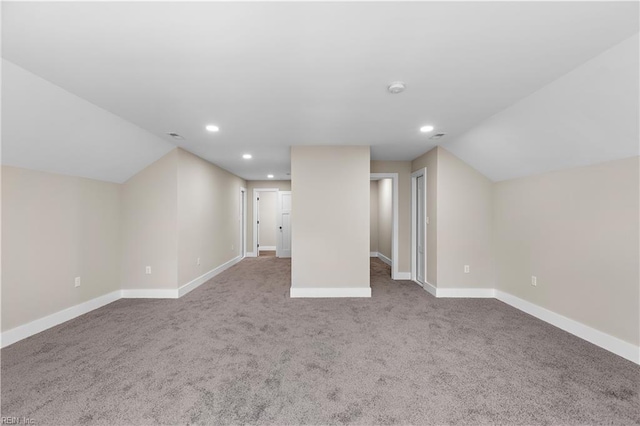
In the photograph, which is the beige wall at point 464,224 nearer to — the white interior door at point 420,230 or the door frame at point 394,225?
the white interior door at point 420,230

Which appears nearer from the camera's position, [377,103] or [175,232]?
[377,103]

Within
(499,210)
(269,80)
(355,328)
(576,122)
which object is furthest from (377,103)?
(499,210)

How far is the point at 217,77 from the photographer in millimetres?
1989

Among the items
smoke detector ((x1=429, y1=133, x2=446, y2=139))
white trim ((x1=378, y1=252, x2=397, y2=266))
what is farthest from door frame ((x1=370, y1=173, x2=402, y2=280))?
smoke detector ((x1=429, y1=133, x2=446, y2=139))

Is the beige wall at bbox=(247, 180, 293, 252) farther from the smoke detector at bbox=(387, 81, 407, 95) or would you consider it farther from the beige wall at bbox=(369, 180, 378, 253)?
the smoke detector at bbox=(387, 81, 407, 95)

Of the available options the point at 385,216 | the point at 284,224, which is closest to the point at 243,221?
the point at 284,224

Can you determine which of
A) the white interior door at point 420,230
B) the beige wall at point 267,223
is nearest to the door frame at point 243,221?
the beige wall at point 267,223

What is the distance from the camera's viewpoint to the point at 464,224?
4016 mm

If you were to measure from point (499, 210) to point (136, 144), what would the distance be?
5.45 m

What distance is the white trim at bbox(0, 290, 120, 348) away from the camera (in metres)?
2.52

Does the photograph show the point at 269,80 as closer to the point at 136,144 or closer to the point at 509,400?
the point at 136,144

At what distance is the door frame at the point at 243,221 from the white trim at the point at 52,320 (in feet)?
11.7

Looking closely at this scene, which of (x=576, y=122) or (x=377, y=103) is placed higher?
(x=377, y=103)

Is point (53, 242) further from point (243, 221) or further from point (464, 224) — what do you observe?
point (464, 224)
